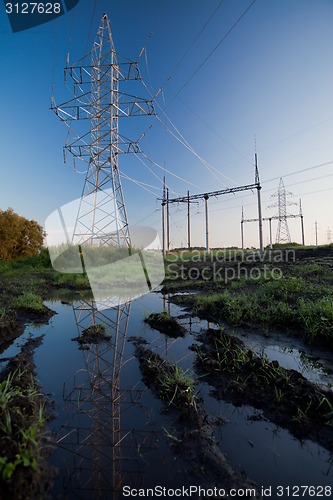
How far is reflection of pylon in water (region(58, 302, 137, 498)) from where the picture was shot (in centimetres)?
227

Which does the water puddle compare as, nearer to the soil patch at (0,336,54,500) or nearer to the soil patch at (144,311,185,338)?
the soil patch at (0,336,54,500)

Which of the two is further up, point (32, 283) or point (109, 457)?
point (32, 283)

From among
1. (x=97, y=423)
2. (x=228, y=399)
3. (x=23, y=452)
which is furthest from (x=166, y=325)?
(x=23, y=452)

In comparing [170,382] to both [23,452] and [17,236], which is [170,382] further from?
[17,236]

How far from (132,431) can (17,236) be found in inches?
1393

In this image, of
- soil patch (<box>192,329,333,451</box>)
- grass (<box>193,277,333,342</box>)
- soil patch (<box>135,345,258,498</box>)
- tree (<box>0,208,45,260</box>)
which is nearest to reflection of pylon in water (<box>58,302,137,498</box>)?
Result: soil patch (<box>135,345,258,498</box>)

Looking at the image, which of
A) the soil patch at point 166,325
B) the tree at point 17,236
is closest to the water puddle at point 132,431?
the soil patch at point 166,325

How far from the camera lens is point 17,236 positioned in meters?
33.2

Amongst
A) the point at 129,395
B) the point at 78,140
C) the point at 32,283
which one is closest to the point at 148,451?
the point at 129,395

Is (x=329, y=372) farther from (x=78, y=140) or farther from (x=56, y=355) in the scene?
(x=78, y=140)

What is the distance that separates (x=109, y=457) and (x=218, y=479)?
0.99 metres

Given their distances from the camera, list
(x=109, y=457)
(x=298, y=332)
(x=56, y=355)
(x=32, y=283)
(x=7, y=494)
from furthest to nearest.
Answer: (x=32, y=283)
(x=298, y=332)
(x=56, y=355)
(x=109, y=457)
(x=7, y=494)

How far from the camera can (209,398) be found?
351cm

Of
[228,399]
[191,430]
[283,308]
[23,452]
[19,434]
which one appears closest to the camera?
[23,452]
